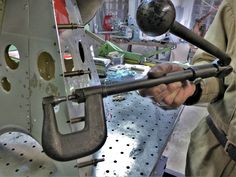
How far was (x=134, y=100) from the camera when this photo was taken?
0.83 meters

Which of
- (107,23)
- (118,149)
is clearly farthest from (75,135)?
(107,23)

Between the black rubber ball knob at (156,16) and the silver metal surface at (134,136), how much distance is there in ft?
1.07

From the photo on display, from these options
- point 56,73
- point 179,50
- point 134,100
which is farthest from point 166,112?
point 179,50

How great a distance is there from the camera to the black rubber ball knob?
0.93ft

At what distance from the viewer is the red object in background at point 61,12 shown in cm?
41

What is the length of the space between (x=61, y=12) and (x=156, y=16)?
218 millimetres

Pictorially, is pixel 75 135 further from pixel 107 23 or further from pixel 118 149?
pixel 107 23

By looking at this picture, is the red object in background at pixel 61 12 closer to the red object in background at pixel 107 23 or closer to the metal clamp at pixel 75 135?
the metal clamp at pixel 75 135

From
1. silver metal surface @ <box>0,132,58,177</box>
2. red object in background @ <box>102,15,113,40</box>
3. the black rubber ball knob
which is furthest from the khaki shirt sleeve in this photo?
red object in background @ <box>102,15,113,40</box>

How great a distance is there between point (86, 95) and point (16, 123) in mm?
264

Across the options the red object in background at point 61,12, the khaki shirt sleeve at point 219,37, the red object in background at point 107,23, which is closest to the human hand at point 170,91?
the khaki shirt sleeve at point 219,37

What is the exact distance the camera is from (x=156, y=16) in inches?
11.1

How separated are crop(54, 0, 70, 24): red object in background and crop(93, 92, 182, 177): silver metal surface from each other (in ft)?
0.99

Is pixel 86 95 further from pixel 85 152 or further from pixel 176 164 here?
pixel 176 164
